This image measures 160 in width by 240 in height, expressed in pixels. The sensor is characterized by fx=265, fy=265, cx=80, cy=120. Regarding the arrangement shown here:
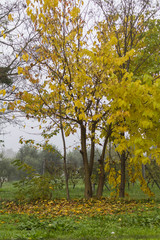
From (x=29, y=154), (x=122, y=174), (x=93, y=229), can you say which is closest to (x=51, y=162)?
(x=122, y=174)

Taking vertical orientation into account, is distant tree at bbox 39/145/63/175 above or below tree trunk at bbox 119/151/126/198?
above

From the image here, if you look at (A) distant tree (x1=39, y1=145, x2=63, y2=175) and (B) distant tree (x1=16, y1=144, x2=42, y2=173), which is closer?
(A) distant tree (x1=39, y1=145, x2=63, y2=175)

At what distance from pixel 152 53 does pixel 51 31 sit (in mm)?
4472

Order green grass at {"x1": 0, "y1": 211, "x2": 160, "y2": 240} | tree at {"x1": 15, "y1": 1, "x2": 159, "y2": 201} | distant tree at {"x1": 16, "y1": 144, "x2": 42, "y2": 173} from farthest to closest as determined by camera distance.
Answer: distant tree at {"x1": 16, "y1": 144, "x2": 42, "y2": 173}
tree at {"x1": 15, "y1": 1, "x2": 159, "y2": 201}
green grass at {"x1": 0, "y1": 211, "x2": 160, "y2": 240}

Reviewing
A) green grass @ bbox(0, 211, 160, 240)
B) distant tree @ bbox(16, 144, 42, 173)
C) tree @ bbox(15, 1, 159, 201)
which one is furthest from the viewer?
distant tree @ bbox(16, 144, 42, 173)

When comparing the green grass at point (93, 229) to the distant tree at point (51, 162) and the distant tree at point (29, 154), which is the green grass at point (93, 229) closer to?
the distant tree at point (51, 162)

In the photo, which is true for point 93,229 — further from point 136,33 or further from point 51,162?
point 51,162

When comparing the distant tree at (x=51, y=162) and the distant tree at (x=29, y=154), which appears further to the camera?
the distant tree at (x=29, y=154)

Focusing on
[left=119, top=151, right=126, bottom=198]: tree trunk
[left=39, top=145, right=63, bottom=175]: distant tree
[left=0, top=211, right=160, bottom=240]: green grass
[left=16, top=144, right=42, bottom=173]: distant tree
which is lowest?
[left=0, top=211, right=160, bottom=240]: green grass

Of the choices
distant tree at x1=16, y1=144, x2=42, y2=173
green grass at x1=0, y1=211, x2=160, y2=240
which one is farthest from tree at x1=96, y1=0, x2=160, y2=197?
distant tree at x1=16, y1=144, x2=42, y2=173

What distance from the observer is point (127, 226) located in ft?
18.1

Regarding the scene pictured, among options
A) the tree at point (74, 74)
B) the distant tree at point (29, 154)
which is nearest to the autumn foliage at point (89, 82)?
the tree at point (74, 74)

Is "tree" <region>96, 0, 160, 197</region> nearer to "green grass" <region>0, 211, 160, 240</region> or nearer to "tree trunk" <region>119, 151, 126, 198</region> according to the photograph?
"tree trunk" <region>119, 151, 126, 198</region>

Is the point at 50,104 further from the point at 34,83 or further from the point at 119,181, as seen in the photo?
the point at 119,181
